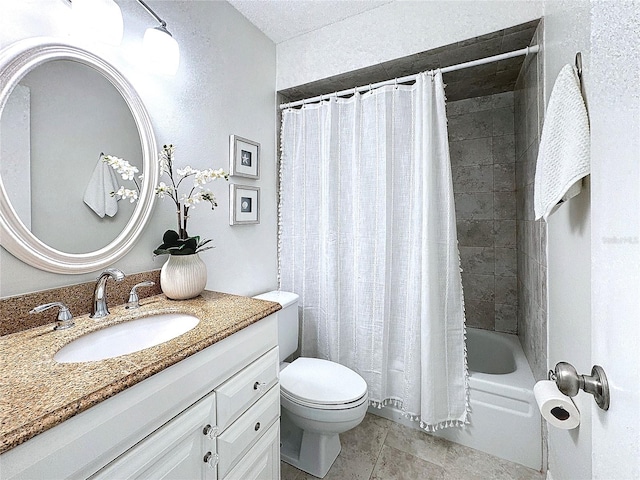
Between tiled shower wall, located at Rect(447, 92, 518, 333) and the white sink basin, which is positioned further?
tiled shower wall, located at Rect(447, 92, 518, 333)

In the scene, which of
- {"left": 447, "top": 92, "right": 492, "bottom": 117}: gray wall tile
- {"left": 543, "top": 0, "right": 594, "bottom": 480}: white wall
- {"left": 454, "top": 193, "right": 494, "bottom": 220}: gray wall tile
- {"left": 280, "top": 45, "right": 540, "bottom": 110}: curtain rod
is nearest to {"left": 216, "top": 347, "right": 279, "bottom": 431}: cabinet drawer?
{"left": 543, "top": 0, "right": 594, "bottom": 480}: white wall

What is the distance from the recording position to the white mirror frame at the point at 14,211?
889 millimetres

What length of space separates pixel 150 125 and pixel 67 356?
948mm

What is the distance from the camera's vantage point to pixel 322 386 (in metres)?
1.46

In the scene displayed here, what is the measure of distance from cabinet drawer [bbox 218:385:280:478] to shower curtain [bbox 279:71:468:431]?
0.80 m

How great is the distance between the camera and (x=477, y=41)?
1523 millimetres

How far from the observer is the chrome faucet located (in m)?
1.02

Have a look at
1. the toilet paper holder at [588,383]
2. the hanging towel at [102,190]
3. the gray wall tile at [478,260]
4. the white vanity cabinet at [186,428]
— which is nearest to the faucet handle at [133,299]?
the hanging towel at [102,190]

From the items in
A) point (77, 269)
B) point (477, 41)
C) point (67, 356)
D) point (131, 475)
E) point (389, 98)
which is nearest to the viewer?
point (131, 475)

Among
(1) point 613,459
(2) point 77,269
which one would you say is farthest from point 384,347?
(2) point 77,269

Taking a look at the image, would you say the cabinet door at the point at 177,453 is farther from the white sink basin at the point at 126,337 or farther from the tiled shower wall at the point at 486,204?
the tiled shower wall at the point at 486,204

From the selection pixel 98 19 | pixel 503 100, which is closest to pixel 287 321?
pixel 98 19

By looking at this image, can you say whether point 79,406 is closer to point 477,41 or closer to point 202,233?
point 202,233

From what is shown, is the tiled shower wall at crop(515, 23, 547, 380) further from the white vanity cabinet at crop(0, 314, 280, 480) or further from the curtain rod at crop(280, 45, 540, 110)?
the white vanity cabinet at crop(0, 314, 280, 480)
